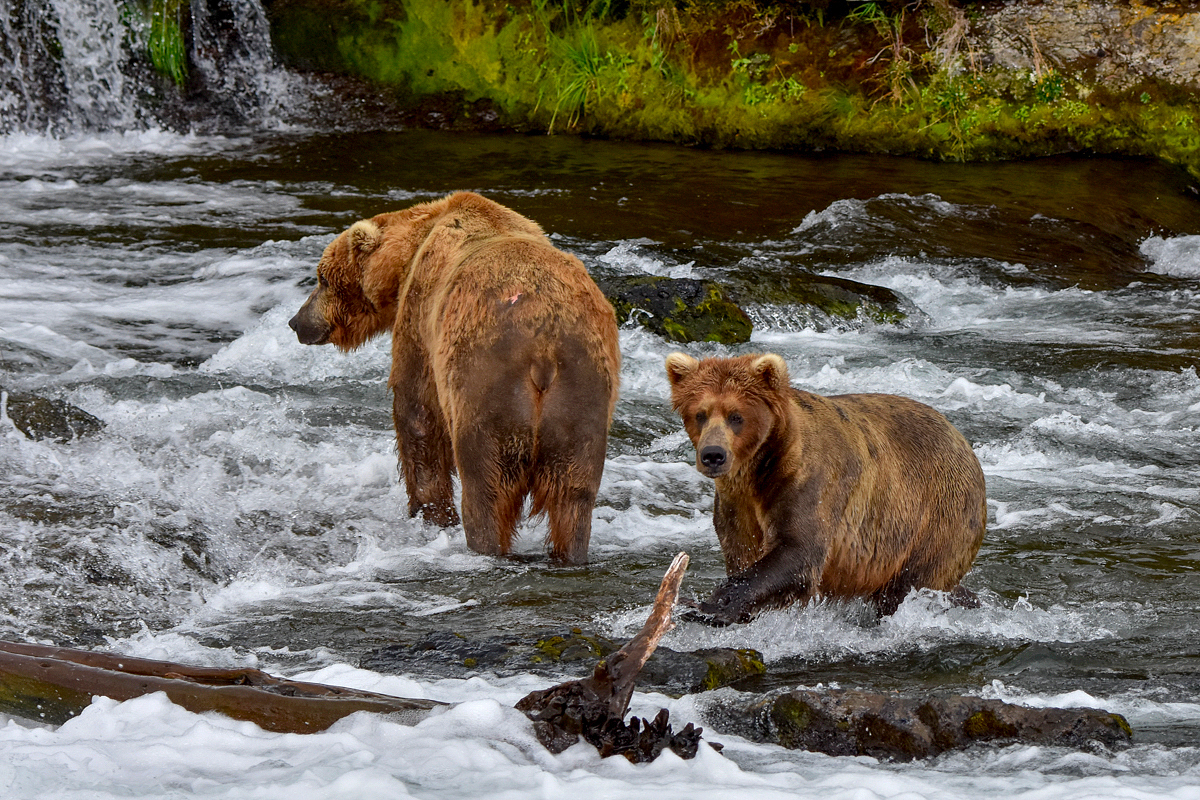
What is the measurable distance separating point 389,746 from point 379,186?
1175 centimetres

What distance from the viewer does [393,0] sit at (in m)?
18.6

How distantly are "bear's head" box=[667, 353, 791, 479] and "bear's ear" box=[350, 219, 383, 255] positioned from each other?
2.25 meters

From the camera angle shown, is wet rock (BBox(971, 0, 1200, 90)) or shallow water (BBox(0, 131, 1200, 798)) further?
wet rock (BBox(971, 0, 1200, 90))

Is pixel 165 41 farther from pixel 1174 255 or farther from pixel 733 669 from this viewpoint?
pixel 733 669

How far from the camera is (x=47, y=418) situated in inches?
294

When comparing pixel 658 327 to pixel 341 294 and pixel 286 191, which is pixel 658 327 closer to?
pixel 341 294

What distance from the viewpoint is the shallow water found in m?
3.57

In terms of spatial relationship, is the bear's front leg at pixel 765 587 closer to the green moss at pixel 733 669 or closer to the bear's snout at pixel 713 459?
the green moss at pixel 733 669

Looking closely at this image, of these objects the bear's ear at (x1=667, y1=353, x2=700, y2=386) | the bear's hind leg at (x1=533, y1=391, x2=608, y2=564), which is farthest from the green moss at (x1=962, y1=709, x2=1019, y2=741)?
the bear's hind leg at (x1=533, y1=391, x2=608, y2=564)

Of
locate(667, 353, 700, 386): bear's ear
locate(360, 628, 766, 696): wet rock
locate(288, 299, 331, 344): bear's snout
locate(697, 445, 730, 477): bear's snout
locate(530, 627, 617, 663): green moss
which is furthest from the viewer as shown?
locate(288, 299, 331, 344): bear's snout

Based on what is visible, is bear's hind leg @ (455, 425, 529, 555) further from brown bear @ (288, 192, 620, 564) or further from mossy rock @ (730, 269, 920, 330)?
mossy rock @ (730, 269, 920, 330)

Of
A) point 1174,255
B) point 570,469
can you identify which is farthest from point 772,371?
point 1174,255

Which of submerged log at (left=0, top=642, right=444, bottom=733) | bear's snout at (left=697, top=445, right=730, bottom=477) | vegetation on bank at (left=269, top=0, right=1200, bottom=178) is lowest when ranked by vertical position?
submerged log at (left=0, top=642, right=444, bottom=733)

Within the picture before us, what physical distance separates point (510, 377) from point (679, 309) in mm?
4448
